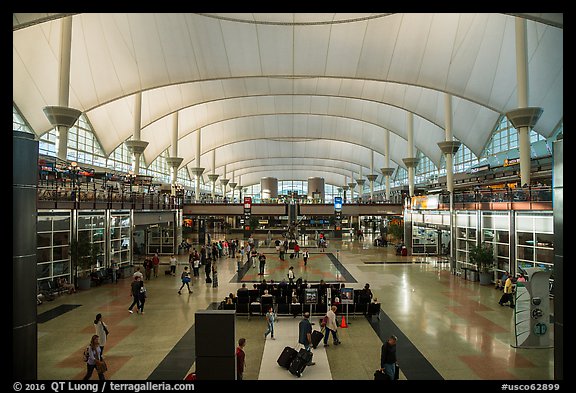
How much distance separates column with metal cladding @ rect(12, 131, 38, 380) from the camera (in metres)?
6.20

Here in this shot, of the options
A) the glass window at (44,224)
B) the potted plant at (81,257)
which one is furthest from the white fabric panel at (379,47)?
the glass window at (44,224)

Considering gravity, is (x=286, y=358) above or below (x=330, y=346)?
above

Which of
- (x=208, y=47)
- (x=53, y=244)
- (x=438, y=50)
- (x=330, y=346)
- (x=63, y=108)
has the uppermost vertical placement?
(x=208, y=47)

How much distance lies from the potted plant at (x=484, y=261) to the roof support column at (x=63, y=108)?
72.0ft

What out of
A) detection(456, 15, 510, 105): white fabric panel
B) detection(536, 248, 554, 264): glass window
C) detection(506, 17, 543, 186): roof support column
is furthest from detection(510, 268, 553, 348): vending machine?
detection(456, 15, 510, 105): white fabric panel

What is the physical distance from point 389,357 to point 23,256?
677 centimetres

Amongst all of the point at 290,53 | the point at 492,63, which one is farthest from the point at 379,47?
the point at 492,63

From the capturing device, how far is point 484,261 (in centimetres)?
2042

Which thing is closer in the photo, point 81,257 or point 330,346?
point 330,346

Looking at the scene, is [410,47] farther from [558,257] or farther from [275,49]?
[558,257]

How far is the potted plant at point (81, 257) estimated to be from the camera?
739 inches
